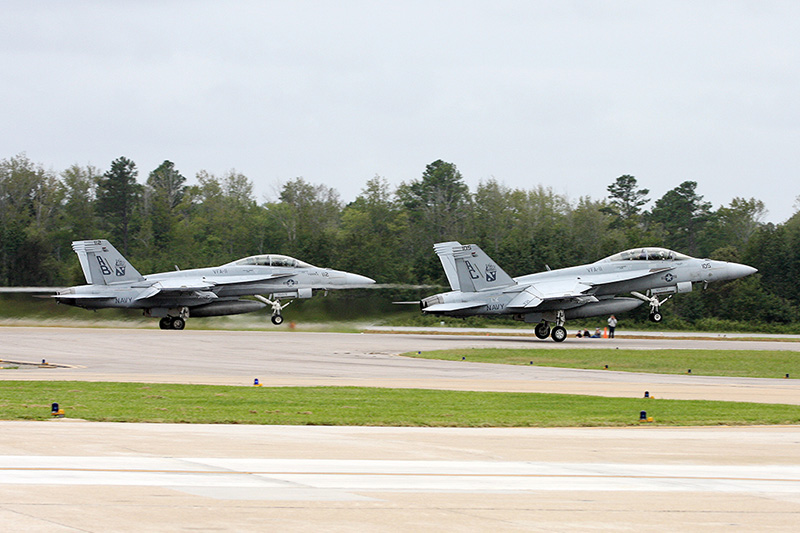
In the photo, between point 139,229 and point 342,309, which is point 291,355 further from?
point 139,229

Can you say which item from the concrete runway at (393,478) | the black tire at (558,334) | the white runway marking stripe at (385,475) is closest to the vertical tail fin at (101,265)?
the black tire at (558,334)

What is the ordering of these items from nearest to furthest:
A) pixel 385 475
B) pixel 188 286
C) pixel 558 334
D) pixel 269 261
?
pixel 385 475, pixel 558 334, pixel 188 286, pixel 269 261

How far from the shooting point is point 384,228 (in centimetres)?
8475

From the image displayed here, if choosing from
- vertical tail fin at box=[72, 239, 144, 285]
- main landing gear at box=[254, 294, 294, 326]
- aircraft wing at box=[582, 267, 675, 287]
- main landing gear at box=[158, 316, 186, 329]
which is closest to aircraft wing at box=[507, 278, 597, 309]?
aircraft wing at box=[582, 267, 675, 287]

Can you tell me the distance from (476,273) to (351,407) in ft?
69.4

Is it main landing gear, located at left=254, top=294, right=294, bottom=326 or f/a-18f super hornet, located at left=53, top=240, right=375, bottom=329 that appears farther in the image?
main landing gear, located at left=254, top=294, right=294, bottom=326

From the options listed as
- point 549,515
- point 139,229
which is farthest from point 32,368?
point 139,229

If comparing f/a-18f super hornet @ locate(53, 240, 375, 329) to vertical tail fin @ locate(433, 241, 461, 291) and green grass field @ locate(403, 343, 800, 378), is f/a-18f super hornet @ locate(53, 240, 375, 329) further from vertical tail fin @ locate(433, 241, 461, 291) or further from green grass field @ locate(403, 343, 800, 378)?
green grass field @ locate(403, 343, 800, 378)

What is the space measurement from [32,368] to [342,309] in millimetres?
19629

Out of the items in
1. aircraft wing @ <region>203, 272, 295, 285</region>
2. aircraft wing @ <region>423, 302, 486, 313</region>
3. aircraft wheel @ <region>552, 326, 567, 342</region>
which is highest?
aircraft wing @ <region>203, 272, 295, 285</region>

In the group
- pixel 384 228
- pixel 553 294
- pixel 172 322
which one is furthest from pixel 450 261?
pixel 384 228

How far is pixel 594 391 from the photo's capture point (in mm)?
19938

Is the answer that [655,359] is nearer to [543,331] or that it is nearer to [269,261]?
[543,331]

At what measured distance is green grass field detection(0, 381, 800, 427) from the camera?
46.6 ft
